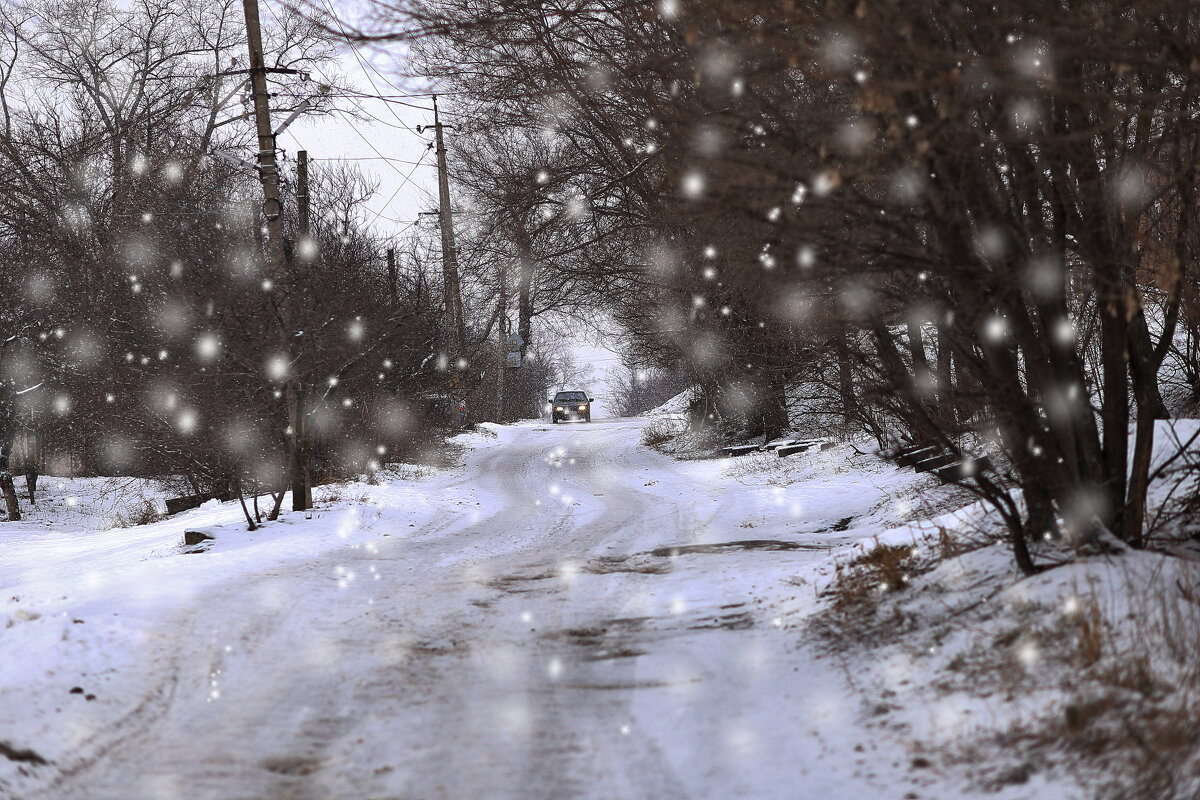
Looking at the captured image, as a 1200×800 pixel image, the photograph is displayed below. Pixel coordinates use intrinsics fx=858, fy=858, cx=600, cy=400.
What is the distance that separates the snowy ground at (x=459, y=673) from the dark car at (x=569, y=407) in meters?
30.5

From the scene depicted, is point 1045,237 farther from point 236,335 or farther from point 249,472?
point 249,472

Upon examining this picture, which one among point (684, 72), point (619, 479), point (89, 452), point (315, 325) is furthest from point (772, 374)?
point (89, 452)

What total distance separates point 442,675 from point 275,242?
922cm

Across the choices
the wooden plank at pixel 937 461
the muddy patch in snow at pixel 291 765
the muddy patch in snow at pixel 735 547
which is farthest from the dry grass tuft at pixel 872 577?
the wooden plank at pixel 937 461

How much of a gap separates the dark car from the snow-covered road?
31.0 metres

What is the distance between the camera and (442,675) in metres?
5.27

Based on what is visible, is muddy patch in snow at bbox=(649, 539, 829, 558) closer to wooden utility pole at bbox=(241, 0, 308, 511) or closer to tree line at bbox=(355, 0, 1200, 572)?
tree line at bbox=(355, 0, 1200, 572)

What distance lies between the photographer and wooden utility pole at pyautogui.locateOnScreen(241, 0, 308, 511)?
38.0ft

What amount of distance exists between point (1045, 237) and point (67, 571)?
10.9 m

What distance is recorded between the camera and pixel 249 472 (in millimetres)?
15492

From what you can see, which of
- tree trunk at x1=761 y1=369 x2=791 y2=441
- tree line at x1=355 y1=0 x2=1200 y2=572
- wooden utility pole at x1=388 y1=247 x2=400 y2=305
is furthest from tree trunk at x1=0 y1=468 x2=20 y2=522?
tree line at x1=355 y1=0 x2=1200 y2=572

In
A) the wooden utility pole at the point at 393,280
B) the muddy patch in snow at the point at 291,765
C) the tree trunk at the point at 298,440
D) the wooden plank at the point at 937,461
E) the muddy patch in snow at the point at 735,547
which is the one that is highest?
the wooden utility pole at the point at 393,280

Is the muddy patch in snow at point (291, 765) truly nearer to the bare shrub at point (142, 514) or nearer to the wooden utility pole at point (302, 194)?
the bare shrub at point (142, 514)

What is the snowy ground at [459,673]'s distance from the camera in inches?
148
